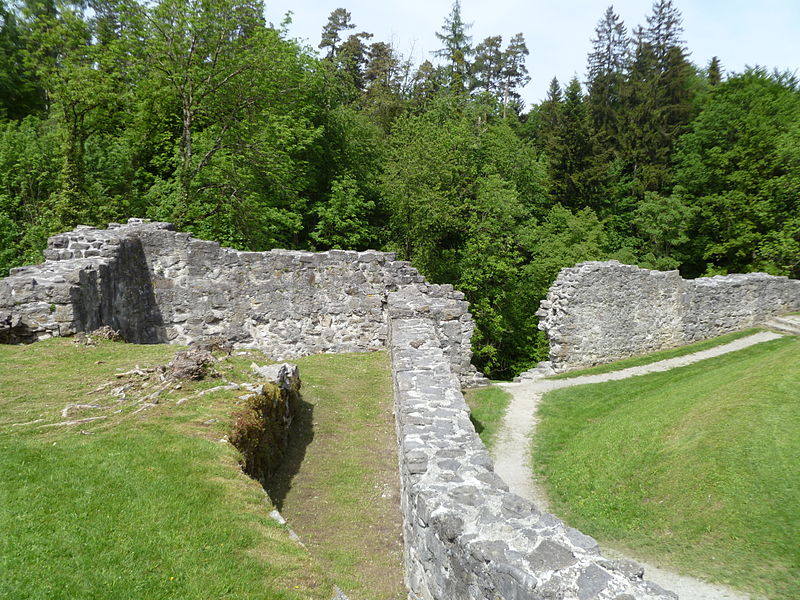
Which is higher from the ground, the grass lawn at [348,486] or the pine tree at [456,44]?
the pine tree at [456,44]

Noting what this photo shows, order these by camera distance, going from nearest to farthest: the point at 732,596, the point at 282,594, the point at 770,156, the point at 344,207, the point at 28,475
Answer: the point at 282,594 → the point at 28,475 → the point at 732,596 → the point at 344,207 → the point at 770,156

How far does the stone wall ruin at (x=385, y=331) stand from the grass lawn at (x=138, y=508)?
124 cm

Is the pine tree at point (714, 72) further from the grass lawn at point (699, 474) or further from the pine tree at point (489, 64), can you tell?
the grass lawn at point (699, 474)

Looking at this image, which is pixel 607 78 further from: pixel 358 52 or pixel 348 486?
pixel 348 486

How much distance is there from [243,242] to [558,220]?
→ 20859 millimetres

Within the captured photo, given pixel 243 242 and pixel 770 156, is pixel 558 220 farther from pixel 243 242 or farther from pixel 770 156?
pixel 243 242

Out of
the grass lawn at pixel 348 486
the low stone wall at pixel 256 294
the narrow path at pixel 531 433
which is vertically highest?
the low stone wall at pixel 256 294

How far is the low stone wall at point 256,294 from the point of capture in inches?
510

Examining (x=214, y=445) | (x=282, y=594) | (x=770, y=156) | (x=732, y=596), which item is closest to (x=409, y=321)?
(x=214, y=445)

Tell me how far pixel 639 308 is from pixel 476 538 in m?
17.9

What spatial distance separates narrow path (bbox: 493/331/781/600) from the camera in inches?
269

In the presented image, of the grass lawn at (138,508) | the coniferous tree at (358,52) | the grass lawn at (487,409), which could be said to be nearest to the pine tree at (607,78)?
the coniferous tree at (358,52)

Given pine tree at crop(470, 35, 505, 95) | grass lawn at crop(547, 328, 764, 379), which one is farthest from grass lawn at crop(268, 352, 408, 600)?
pine tree at crop(470, 35, 505, 95)

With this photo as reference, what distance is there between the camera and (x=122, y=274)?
1241cm
